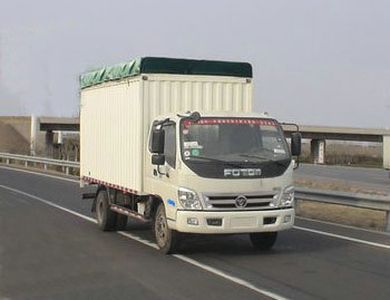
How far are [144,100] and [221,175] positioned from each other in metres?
2.30

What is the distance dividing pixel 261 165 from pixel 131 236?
12.5 ft

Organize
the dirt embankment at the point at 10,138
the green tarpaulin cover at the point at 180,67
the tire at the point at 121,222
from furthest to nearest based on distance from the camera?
the dirt embankment at the point at 10,138, the tire at the point at 121,222, the green tarpaulin cover at the point at 180,67

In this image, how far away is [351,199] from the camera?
14922 millimetres

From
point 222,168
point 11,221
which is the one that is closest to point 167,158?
point 222,168

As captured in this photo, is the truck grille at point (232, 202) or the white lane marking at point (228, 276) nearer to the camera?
the white lane marking at point (228, 276)

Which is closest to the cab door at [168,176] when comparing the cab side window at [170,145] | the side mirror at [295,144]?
the cab side window at [170,145]

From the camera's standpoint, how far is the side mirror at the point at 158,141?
10797mm

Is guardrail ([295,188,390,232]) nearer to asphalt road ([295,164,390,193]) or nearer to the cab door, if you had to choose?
the cab door

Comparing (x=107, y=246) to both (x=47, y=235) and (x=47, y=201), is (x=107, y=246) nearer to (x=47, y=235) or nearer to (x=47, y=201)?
(x=47, y=235)

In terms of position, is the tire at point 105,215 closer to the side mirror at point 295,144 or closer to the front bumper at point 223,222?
the front bumper at point 223,222

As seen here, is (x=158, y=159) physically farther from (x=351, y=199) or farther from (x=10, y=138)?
(x=10, y=138)

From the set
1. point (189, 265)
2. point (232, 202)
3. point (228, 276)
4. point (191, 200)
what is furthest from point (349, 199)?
point (228, 276)

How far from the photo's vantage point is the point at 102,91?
14.0m

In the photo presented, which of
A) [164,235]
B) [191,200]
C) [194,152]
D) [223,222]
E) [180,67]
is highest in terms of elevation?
[180,67]
